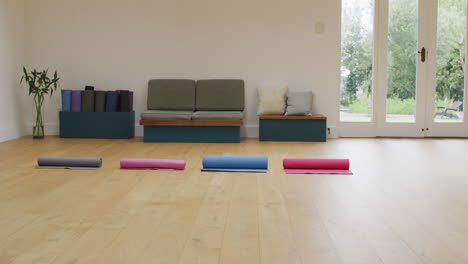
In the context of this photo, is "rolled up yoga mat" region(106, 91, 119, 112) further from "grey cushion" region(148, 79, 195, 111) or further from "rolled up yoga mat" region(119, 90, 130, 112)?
"grey cushion" region(148, 79, 195, 111)

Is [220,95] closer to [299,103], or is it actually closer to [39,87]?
[299,103]

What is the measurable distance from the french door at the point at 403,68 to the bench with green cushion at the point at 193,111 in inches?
65.2

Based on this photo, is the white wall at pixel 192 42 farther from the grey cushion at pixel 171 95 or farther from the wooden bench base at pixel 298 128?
the wooden bench base at pixel 298 128

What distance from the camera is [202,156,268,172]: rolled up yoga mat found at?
4.59 metres

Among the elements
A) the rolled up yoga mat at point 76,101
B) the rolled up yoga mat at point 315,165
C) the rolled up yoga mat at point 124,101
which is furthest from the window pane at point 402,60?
the rolled up yoga mat at point 76,101

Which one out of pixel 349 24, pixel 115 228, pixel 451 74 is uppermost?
pixel 349 24

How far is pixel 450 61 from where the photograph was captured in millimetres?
7395

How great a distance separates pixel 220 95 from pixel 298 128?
3.88 ft

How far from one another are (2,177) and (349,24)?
507cm

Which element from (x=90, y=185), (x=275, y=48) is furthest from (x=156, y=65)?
(x=90, y=185)

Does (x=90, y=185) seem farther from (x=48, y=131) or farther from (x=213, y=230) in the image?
(x=48, y=131)

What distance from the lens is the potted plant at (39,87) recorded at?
23.0 ft

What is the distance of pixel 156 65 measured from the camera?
7.43 m

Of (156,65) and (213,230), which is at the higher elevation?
(156,65)
